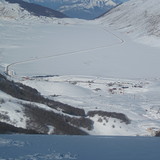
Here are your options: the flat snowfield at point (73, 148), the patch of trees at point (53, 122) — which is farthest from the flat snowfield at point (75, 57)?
the flat snowfield at point (73, 148)

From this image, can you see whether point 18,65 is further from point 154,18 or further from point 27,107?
point 154,18

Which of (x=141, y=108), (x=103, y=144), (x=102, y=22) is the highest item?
(x=103, y=144)

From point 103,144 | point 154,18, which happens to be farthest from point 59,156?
point 154,18

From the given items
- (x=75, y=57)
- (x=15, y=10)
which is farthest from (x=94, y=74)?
(x=15, y=10)

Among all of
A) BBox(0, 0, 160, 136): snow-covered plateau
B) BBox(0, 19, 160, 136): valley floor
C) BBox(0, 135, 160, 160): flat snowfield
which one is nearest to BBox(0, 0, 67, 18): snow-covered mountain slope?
BBox(0, 0, 160, 136): snow-covered plateau

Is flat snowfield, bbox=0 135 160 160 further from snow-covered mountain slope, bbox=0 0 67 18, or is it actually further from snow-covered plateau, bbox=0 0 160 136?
snow-covered mountain slope, bbox=0 0 67 18

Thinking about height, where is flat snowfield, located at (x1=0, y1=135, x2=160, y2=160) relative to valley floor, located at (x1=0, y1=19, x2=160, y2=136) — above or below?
above
